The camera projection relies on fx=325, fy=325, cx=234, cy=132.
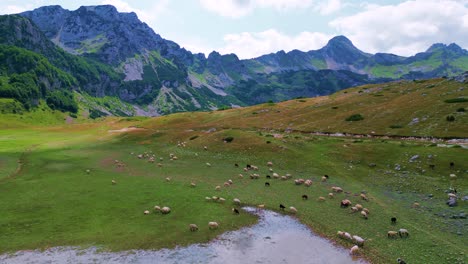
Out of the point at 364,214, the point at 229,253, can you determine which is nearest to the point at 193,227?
the point at 229,253

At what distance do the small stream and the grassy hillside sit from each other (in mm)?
1298

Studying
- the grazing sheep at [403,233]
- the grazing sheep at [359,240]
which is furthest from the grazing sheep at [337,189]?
the grazing sheep at [359,240]

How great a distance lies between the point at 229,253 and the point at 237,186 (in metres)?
20.0

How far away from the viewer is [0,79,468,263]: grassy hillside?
27484 mm

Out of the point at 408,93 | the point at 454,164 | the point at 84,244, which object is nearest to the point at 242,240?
the point at 84,244

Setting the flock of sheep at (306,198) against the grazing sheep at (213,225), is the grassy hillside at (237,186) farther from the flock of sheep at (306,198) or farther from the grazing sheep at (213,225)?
the flock of sheep at (306,198)

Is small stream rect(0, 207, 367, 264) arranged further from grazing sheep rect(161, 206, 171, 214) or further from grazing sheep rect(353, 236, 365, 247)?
grazing sheep rect(161, 206, 171, 214)

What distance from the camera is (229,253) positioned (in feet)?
81.8

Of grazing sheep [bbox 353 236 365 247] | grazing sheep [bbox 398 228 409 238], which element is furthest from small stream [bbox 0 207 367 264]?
grazing sheep [bbox 398 228 409 238]

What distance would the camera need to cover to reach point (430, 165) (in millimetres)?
47375

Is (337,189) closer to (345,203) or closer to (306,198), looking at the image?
(306,198)

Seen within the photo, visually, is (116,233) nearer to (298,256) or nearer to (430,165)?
(298,256)

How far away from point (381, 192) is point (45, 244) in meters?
37.1

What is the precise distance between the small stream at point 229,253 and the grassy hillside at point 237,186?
4.26 feet
